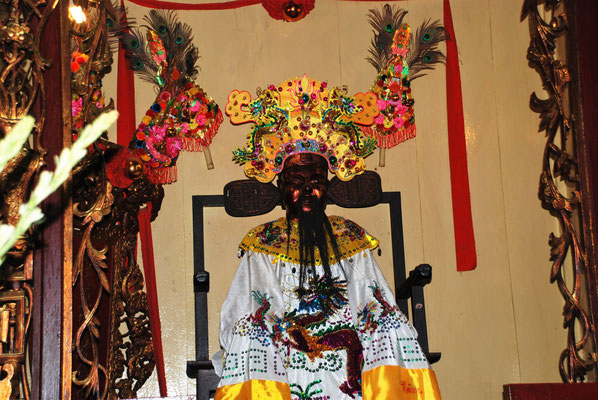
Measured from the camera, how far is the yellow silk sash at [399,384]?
271 centimetres

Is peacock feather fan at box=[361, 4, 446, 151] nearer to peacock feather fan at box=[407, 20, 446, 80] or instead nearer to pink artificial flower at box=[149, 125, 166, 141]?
peacock feather fan at box=[407, 20, 446, 80]

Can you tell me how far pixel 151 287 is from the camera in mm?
3273

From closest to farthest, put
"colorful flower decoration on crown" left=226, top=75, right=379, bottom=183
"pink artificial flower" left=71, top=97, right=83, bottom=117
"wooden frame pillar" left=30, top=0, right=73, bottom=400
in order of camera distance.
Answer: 1. "wooden frame pillar" left=30, top=0, right=73, bottom=400
2. "pink artificial flower" left=71, top=97, right=83, bottom=117
3. "colorful flower decoration on crown" left=226, top=75, right=379, bottom=183

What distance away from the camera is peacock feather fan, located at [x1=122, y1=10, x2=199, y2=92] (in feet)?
11.4

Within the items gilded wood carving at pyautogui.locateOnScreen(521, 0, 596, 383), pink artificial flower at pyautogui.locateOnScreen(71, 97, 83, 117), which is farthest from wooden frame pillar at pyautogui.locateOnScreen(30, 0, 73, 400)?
gilded wood carving at pyautogui.locateOnScreen(521, 0, 596, 383)

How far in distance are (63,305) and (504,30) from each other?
2866 mm

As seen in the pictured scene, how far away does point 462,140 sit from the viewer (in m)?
3.64

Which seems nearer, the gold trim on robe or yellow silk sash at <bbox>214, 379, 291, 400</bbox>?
yellow silk sash at <bbox>214, 379, 291, 400</bbox>

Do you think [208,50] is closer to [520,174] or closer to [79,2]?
[79,2]

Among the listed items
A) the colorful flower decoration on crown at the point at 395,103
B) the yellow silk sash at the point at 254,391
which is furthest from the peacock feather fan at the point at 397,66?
the yellow silk sash at the point at 254,391

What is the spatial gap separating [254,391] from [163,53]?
1.70m

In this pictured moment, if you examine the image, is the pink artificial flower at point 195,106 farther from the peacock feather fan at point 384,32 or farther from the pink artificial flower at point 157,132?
the peacock feather fan at point 384,32

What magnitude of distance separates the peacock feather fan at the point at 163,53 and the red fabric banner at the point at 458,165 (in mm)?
1273

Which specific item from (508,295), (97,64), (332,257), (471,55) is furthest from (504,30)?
(97,64)
